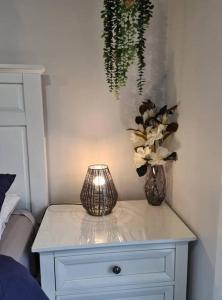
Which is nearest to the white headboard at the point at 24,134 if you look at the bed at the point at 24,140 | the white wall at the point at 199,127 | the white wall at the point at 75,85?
the bed at the point at 24,140

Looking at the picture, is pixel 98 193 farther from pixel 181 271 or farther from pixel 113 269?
pixel 181 271

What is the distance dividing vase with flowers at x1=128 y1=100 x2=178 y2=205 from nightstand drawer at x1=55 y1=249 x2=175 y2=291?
0.37 m

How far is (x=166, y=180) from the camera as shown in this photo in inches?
60.4

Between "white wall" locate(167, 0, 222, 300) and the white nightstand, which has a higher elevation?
"white wall" locate(167, 0, 222, 300)

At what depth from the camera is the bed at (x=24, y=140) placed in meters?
1.35

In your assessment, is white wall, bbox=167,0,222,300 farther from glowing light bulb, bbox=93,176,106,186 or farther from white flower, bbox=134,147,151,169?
glowing light bulb, bbox=93,176,106,186

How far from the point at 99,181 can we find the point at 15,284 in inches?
23.4

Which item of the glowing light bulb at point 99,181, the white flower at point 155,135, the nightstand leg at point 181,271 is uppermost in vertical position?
the white flower at point 155,135

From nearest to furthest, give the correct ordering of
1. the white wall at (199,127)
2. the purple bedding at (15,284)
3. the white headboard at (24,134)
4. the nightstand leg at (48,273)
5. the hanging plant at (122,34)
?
the purple bedding at (15,284) < the white wall at (199,127) < the nightstand leg at (48,273) < the hanging plant at (122,34) < the white headboard at (24,134)

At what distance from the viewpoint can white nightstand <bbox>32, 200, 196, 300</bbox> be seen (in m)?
1.12

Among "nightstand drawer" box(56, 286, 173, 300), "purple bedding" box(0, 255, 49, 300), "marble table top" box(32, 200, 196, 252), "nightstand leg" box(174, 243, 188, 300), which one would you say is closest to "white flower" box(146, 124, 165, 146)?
"marble table top" box(32, 200, 196, 252)

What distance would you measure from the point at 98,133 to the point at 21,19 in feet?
2.24

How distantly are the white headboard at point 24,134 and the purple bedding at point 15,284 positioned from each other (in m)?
0.51

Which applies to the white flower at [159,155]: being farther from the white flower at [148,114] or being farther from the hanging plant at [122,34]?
the hanging plant at [122,34]
